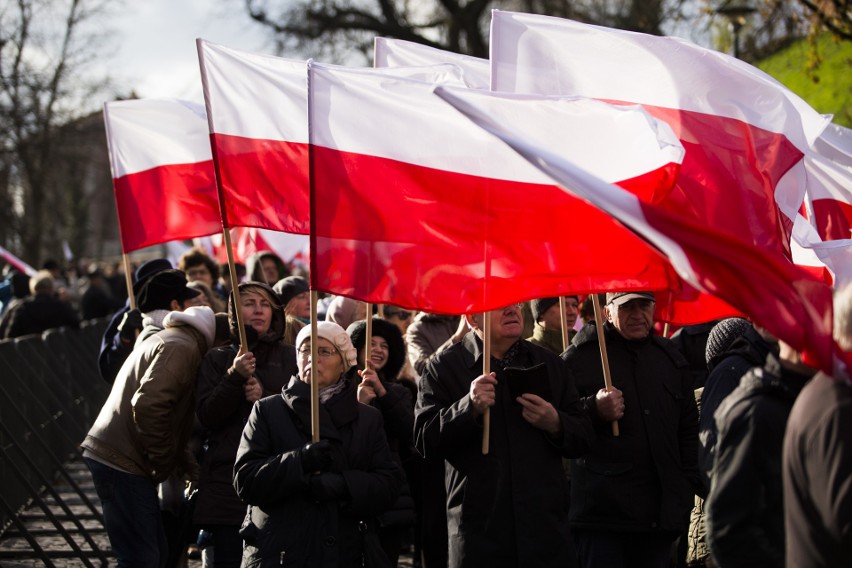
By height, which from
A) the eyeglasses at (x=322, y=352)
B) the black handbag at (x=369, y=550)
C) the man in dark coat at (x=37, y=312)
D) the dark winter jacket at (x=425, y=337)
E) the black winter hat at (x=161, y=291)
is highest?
the eyeglasses at (x=322, y=352)

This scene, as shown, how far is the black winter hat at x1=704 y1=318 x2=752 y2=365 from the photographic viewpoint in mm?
6215

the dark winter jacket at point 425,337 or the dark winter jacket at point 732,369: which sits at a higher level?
the dark winter jacket at point 732,369

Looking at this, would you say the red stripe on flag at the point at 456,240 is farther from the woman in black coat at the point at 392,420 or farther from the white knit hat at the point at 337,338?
the woman in black coat at the point at 392,420

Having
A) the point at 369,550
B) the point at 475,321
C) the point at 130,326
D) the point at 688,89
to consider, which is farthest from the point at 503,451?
the point at 130,326

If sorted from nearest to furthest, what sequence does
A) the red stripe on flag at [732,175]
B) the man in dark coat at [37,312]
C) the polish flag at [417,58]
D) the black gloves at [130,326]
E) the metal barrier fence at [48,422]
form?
Result: the red stripe on flag at [732,175] < the black gloves at [130,326] < the polish flag at [417,58] < the metal barrier fence at [48,422] < the man in dark coat at [37,312]

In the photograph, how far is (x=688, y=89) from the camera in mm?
7238

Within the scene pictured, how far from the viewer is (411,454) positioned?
24.7 feet

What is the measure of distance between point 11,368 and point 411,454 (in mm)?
4719

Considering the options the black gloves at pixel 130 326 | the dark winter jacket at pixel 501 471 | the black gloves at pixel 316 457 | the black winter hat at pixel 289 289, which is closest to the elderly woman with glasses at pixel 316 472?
the black gloves at pixel 316 457

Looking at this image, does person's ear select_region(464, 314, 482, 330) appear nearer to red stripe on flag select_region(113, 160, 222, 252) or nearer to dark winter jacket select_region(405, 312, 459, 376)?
dark winter jacket select_region(405, 312, 459, 376)

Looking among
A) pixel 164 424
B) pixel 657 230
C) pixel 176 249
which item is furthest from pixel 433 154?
pixel 176 249

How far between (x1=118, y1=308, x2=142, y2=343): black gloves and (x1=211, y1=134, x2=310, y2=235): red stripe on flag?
5.52ft

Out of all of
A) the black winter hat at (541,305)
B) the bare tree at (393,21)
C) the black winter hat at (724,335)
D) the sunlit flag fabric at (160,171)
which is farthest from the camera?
the bare tree at (393,21)

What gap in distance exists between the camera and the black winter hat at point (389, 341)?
24.6 feet
